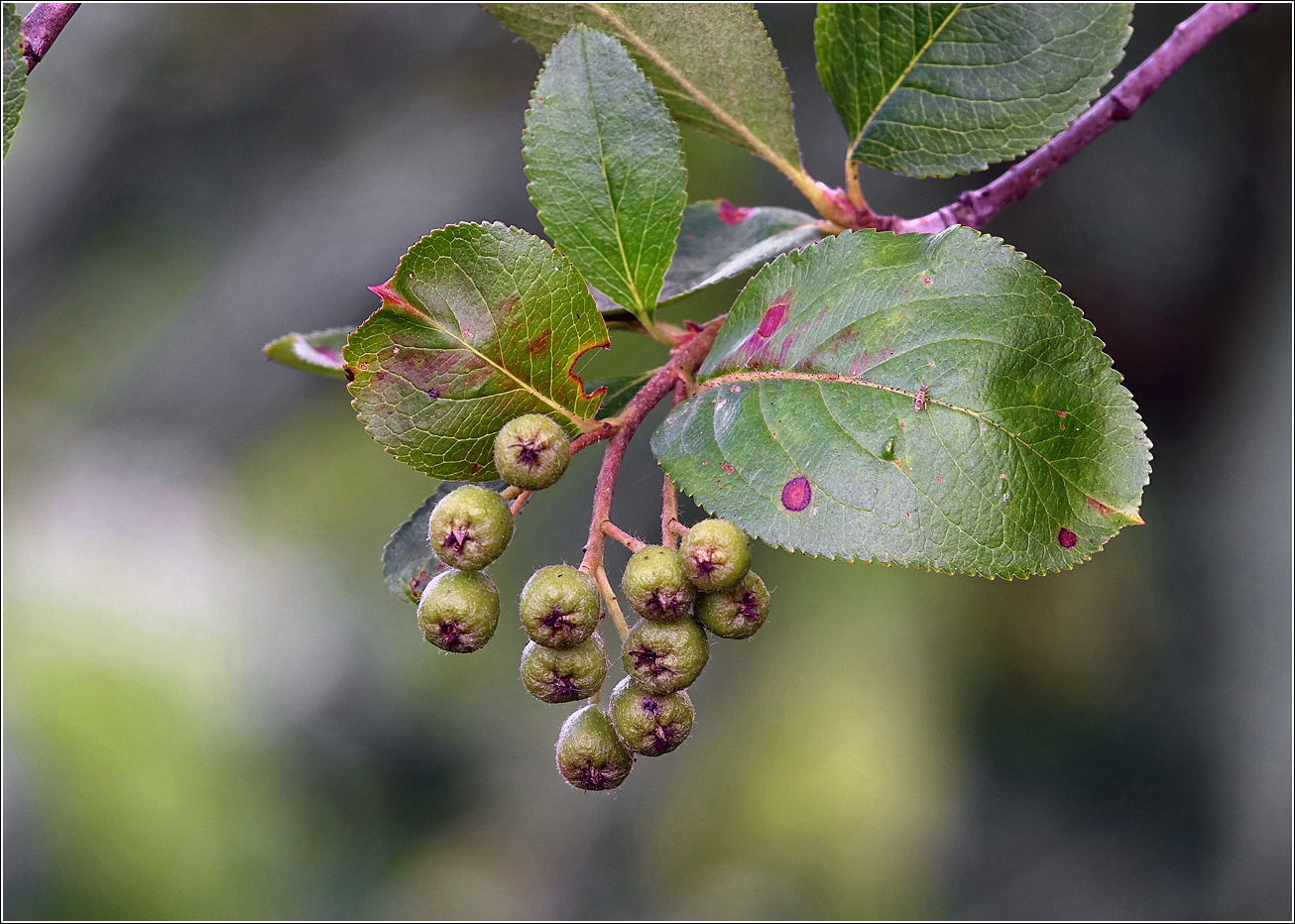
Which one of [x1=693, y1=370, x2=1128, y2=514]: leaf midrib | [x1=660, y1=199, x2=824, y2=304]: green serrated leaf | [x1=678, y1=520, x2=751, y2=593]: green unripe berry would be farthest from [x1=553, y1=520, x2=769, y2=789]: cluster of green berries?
[x1=660, y1=199, x2=824, y2=304]: green serrated leaf

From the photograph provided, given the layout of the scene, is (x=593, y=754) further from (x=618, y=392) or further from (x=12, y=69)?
(x=12, y=69)

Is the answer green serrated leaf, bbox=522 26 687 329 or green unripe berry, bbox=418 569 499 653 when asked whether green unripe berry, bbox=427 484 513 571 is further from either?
green serrated leaf, bbox=522 26 687 329

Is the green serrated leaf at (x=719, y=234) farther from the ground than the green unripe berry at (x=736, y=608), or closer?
farther from the ground

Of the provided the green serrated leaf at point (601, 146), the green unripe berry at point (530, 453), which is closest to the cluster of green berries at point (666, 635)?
the green unripe berry at point (530, 453)

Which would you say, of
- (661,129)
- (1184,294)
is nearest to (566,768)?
(661,129)

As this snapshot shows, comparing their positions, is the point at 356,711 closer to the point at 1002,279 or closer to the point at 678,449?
the point at 678,449

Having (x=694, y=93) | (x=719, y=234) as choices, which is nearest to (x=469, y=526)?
(x=694, y=93)

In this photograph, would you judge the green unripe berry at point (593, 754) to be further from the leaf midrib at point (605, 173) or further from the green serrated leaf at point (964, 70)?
the green serrated leaf at point (964, 70)
